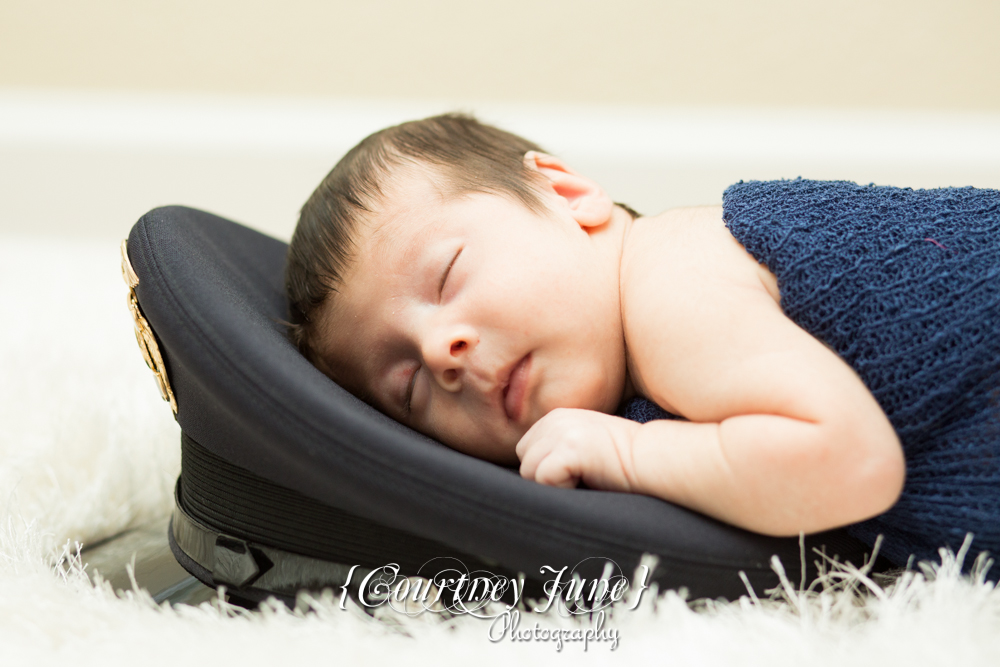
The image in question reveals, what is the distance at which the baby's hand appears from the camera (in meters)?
0.64

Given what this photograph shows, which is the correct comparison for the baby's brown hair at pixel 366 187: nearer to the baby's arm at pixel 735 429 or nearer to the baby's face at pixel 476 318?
the baby's face at pixel 476 318

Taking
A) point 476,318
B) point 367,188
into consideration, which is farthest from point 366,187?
point 476,318

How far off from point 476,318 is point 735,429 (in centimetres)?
27

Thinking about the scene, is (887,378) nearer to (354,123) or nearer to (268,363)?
(268,363)

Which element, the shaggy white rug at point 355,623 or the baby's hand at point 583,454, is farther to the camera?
the baby's hand at point 583,454

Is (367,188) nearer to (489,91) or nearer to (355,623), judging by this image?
(355,623)

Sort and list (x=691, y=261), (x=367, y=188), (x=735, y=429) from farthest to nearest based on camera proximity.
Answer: (x=367, y=188)
(x=691, y=261)
(x=735, y=429)

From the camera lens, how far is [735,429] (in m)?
0.59

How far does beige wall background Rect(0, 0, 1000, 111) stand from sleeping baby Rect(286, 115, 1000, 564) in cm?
127

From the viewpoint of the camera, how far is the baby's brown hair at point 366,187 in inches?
31.9

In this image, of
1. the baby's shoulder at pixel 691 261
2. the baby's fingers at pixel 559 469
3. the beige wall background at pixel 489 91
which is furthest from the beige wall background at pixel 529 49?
the baby's fingers at pixel 559 469

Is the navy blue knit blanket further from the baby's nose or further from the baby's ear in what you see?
the baby's nose

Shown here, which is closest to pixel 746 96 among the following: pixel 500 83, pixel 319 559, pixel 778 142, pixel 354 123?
pixel 778 142

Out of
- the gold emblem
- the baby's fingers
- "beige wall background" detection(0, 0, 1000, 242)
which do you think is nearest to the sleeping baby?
the baby's fingers
